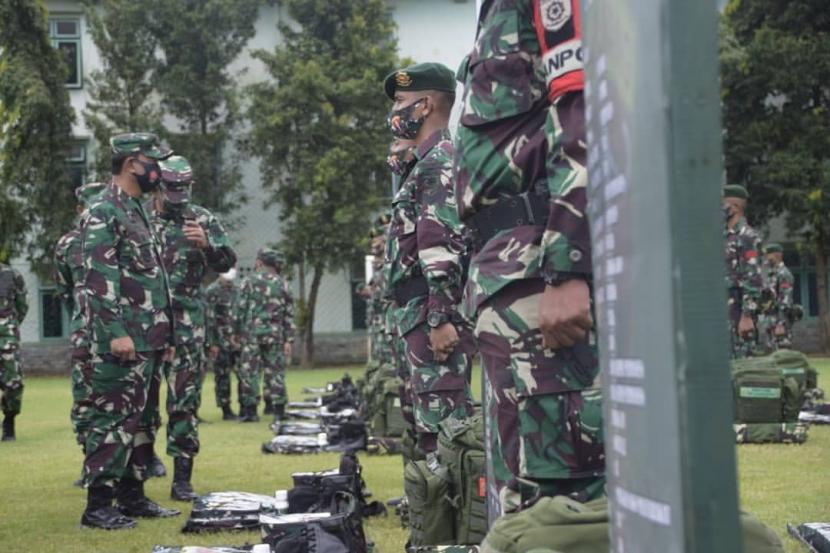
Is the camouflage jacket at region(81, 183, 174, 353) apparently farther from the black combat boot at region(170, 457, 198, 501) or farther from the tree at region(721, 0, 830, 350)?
the tree at region(721, 0, 830, 350)

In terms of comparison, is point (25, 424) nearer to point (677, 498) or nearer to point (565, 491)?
point (565, 491)

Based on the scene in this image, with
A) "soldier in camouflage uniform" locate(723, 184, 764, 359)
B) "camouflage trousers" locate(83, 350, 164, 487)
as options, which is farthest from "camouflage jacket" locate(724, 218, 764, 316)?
"camouflage trousers" locate(83, 350, 164, 487)

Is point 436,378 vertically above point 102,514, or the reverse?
point 436,378

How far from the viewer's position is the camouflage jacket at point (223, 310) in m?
17.0

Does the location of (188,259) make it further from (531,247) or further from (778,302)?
(778,302)

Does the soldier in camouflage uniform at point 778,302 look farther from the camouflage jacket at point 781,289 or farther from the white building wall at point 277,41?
the white building wall at point 277,41

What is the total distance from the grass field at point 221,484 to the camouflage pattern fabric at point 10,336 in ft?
1.66

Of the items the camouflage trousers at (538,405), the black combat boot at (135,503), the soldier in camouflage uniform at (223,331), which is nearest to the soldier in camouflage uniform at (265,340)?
the soldier in camouflage uniform at (223,331)

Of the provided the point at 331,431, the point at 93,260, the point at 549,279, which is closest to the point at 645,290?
the point at 549,279

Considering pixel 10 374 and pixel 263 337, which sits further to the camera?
pixel 263 337

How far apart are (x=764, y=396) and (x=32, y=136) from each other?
2503 centimetres

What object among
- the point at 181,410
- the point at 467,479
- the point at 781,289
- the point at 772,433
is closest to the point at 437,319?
the point at 467,479

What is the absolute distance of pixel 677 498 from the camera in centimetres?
166

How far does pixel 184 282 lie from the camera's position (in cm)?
903
